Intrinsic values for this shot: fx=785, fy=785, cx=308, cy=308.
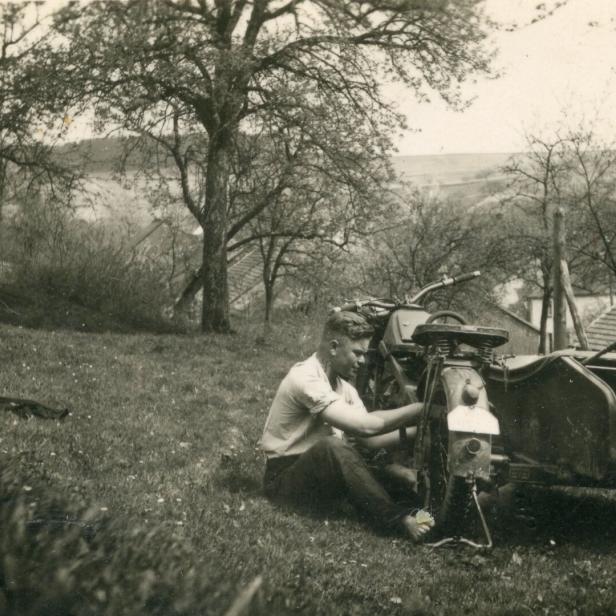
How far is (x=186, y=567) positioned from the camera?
118 inches

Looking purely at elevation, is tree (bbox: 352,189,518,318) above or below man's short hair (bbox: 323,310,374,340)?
below

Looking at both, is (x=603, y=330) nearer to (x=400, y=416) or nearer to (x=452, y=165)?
(x=400, y=416)

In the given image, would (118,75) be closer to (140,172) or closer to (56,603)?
(140,172)

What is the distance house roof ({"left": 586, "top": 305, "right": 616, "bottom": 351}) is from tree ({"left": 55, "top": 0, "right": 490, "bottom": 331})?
48.4 ft

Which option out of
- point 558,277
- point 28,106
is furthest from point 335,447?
point 28,106

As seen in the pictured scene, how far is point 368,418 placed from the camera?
14.5 ft

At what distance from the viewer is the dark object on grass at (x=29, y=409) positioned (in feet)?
20.0

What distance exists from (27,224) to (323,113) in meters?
8.04

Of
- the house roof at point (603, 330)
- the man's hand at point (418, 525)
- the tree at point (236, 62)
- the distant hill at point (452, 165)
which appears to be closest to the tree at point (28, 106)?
the tree at point (236, 62)

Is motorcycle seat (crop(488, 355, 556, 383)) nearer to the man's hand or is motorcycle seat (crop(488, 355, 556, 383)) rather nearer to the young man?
the young man

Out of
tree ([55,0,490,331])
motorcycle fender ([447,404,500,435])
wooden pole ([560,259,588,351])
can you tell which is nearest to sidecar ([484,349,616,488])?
motorcycle fender ([447,404,500,435])

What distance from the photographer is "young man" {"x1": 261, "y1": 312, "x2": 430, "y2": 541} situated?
4410 millimetres

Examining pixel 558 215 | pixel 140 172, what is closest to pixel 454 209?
pixel 140 172

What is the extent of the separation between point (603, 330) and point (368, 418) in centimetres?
2716
